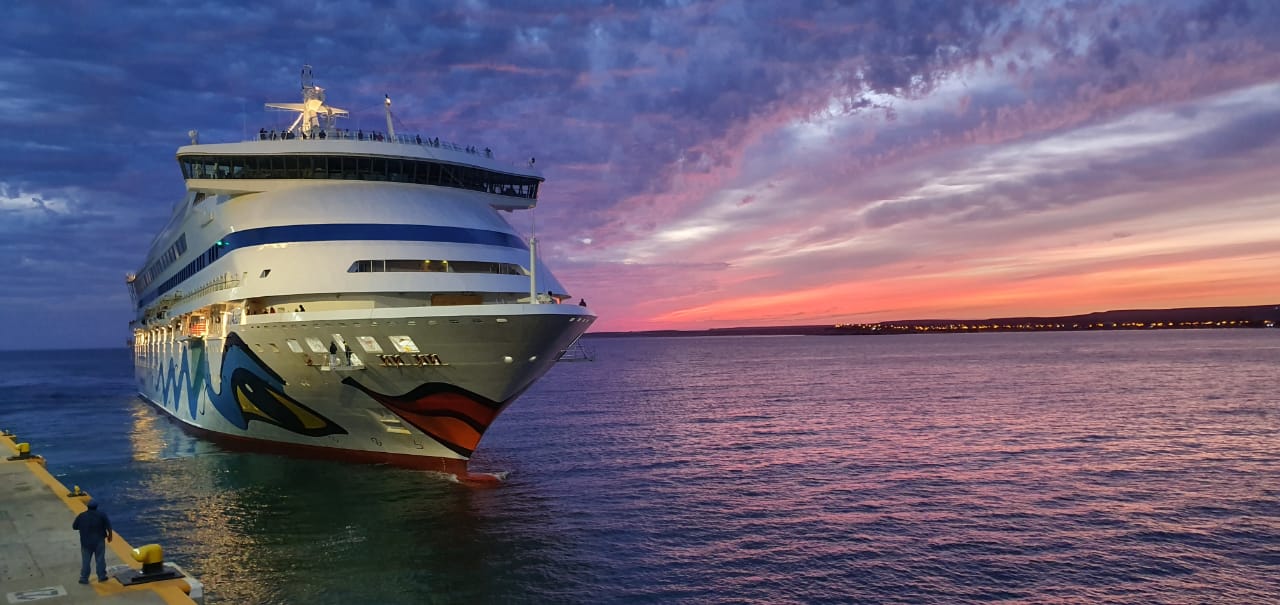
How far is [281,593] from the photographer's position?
53.5 feet

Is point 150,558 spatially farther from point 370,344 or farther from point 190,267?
point 190,267

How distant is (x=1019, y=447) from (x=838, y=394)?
29.6m

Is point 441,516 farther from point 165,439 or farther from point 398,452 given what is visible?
point 165,439

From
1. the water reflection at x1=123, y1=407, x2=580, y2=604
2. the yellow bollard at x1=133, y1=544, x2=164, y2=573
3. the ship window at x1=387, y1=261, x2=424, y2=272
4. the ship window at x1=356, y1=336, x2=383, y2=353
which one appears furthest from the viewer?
the ship window at x1=387, y1=261, x2=424, y2=272

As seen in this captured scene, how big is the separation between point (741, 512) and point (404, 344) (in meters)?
11.6

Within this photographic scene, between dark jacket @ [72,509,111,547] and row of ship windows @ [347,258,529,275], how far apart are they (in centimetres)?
1490

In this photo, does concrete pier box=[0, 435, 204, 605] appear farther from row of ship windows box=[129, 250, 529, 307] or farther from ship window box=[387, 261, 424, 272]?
ship window box=[387, 261, 424, 272]

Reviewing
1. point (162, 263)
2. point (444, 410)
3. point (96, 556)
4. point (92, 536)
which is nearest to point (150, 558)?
point (96, 556)

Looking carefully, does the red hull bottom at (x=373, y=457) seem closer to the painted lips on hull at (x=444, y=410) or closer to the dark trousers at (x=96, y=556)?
the painted lips on hull at (x=444, y=410)

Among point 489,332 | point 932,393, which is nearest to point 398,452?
point 489,332

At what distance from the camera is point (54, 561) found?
1278 centimetres

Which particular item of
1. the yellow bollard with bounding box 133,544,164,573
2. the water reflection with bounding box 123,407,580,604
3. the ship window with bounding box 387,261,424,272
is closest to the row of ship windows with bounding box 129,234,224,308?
the water reflection with bounding box 123,407,580,604

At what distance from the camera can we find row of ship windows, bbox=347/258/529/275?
26.1 meters

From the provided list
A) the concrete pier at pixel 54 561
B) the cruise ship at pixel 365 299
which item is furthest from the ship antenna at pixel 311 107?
the concrete pier at pixel 54 561
